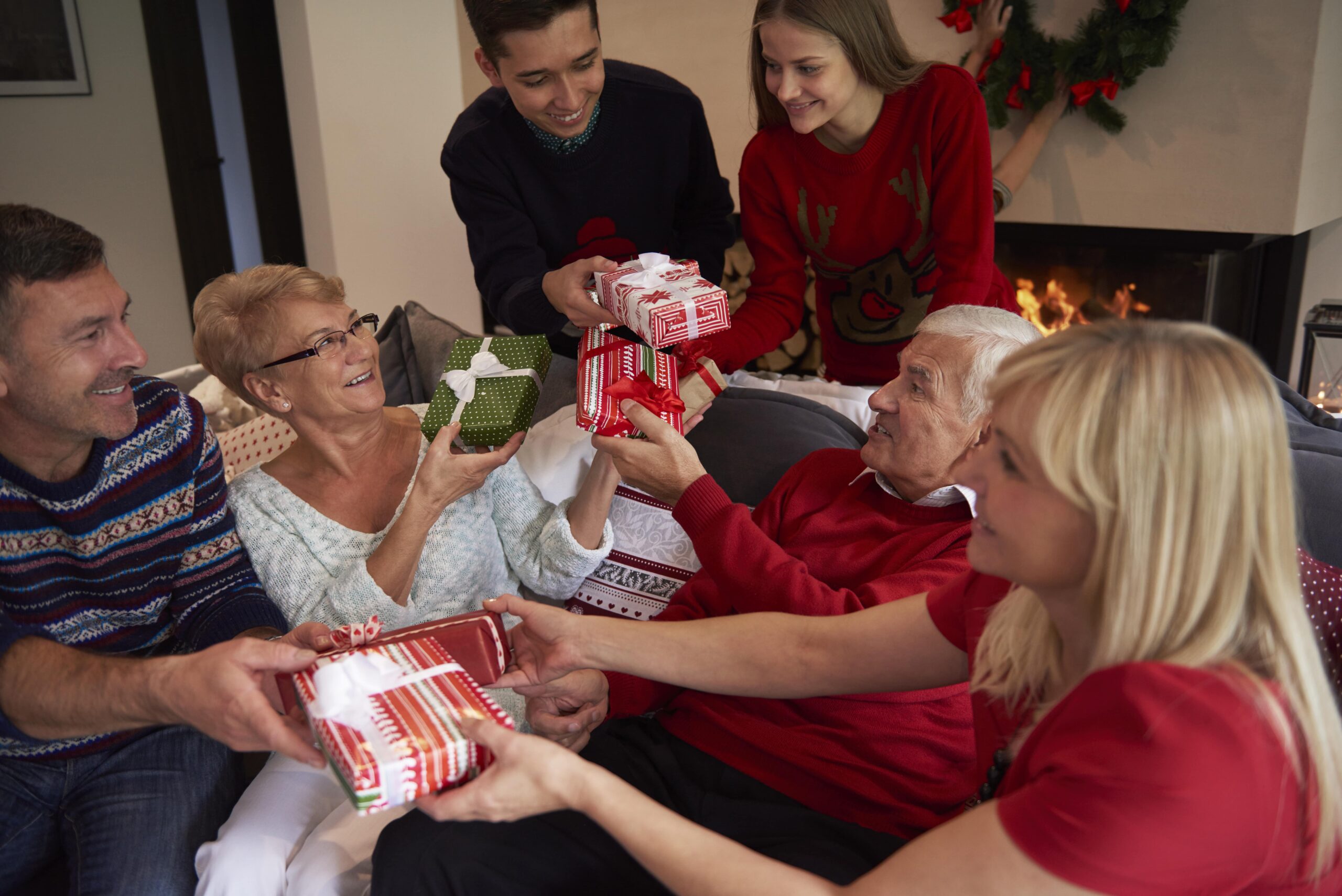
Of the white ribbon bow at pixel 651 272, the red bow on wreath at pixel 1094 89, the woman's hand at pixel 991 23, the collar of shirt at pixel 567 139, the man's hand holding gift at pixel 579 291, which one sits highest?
the woman's hand at pixel 991 23

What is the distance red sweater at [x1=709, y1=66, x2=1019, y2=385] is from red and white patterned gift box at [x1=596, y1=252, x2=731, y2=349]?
1.20 ft

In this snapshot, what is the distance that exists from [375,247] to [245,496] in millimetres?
2649

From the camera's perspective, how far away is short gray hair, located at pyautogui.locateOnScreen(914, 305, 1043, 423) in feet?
5.58

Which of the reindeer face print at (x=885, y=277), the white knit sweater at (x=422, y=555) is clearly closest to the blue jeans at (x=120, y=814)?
the white knit sweater at (x=422, y=555)

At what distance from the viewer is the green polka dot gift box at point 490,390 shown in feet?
6.19

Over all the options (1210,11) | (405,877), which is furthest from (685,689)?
(1210,11)

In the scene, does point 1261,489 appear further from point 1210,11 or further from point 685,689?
point 1210,11

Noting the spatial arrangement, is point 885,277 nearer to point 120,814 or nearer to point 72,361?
point 72,361

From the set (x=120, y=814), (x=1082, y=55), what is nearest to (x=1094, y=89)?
(x=1082, y=55)

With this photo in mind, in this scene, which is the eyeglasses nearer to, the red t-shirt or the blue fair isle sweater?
the blue fair isle sweater

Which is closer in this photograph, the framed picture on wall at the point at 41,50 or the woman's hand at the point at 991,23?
the woman's hand at the point at 991,23

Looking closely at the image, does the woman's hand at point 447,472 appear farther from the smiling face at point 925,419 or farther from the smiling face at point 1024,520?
the smiling face at point 1024,520

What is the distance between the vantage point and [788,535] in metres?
1.86

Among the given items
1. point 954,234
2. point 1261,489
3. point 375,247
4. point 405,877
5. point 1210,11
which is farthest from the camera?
point 375,247
